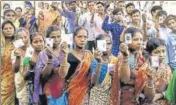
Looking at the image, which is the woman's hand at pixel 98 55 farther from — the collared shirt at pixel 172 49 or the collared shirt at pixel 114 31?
the collared shirt at pixel 172 49

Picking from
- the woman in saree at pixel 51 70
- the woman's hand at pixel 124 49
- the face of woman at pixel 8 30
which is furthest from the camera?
the face of woman at pixel 8 30

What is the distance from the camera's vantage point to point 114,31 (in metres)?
5.61

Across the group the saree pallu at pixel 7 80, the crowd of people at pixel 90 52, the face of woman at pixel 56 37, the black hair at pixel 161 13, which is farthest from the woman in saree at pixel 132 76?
the saree pallu at pixel 7 80

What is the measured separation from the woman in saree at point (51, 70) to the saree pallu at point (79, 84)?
105 mm

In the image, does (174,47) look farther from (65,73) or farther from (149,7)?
(65,73)

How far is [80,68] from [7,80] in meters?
0.82

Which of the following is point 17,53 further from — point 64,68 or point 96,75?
point 96,75

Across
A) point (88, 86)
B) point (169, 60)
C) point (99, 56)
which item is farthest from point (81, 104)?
point (169, 60)

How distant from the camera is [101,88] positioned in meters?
5.60

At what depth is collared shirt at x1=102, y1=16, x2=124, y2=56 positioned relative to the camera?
5566 mm

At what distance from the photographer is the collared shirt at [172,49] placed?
219 inches

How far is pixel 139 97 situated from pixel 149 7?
0.93 m

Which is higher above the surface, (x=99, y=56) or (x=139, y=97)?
(x=99, y=56)

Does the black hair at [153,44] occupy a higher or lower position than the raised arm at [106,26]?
lower
